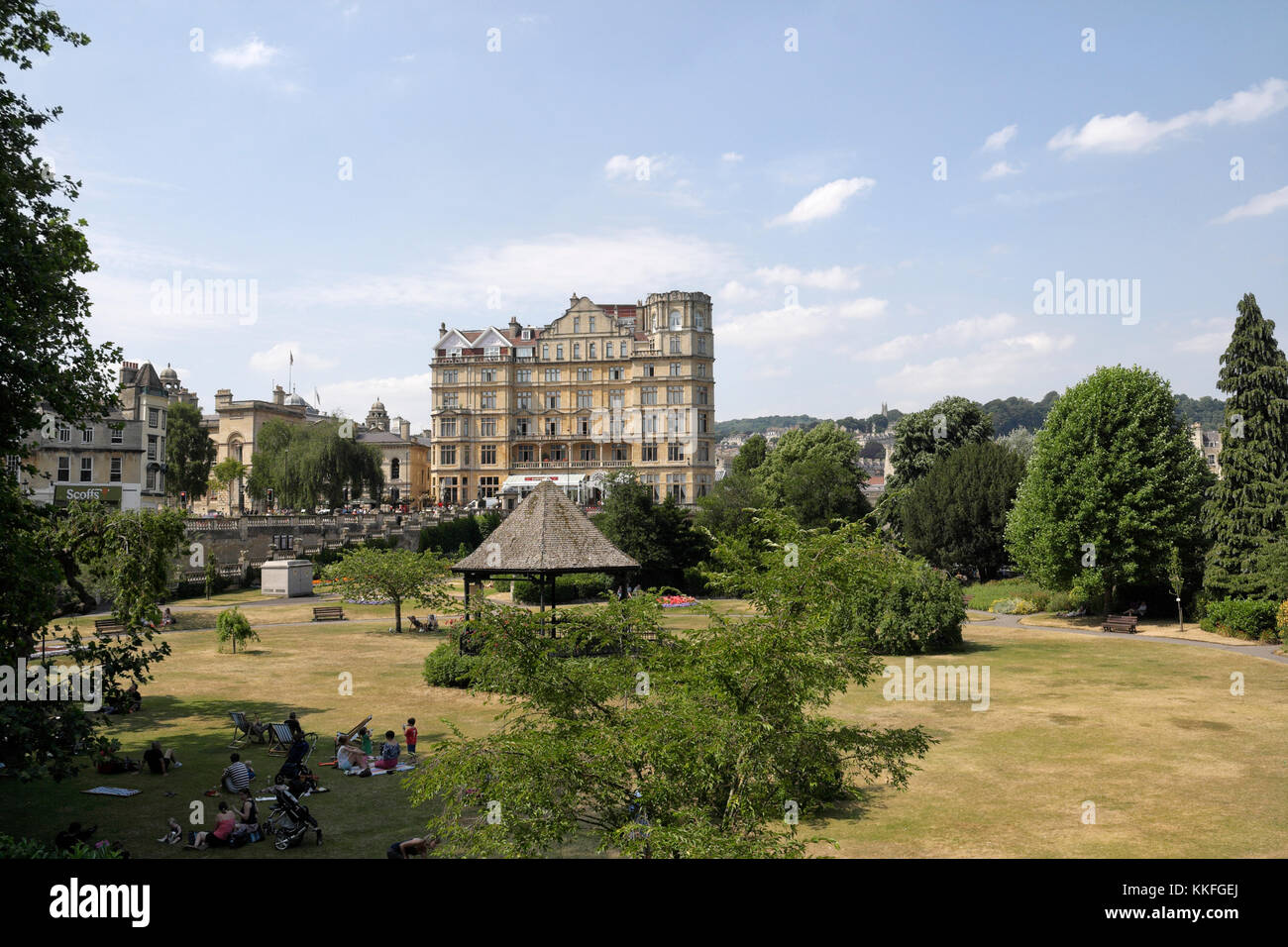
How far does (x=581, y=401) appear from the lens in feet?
347

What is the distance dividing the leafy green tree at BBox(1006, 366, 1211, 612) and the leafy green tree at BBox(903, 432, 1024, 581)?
11.3 metres

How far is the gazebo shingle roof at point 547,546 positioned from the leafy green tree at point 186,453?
81.5m

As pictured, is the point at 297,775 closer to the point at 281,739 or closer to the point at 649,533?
the point at 281,739

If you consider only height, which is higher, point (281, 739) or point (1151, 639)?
point (281, 739)

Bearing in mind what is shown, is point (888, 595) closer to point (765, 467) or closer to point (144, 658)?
point (144, 658)

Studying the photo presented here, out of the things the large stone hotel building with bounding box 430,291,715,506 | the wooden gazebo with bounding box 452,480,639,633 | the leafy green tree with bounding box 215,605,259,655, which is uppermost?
the large stone hotel building with bounding box 430,291,715,506

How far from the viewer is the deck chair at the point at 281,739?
71.4ft

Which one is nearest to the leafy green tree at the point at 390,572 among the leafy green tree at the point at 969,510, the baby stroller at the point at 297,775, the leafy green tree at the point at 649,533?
the leafy green tree at the point at 649,533

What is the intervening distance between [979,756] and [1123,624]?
26518 millimetres

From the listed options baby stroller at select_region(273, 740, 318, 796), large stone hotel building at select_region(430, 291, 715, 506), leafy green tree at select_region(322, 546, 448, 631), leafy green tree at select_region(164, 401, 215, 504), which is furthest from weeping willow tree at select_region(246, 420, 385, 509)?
baby stroller at select_region(273, 740, 318, 796)

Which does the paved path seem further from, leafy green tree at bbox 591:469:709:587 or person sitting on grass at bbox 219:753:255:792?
person sitting on grass at bbox 219:753:255:792

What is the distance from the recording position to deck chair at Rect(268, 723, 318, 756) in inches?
857

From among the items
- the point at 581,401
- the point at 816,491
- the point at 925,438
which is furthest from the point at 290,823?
the point at 581,401

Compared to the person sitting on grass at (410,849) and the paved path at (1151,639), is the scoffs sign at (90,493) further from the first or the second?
the paved path at (1151,639)
